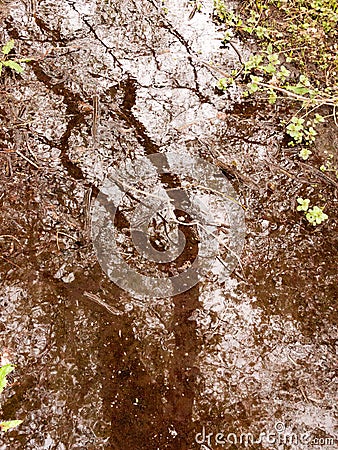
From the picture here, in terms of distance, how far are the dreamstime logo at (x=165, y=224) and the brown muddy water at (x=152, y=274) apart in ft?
0.08

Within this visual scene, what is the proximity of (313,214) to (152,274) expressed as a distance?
90 cm

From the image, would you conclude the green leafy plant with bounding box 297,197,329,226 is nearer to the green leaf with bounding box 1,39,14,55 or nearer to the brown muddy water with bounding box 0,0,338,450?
the brown muddy water with bounding box 0,0,338,450

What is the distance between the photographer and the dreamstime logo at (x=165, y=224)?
211 cm

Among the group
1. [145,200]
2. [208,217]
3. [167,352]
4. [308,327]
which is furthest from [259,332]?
[145,200]

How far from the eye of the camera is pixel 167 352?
6.29ft

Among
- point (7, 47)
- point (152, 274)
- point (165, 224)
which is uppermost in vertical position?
point (7, 47)

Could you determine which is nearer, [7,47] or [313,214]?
[313,214]

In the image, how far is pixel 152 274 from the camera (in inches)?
83.0
